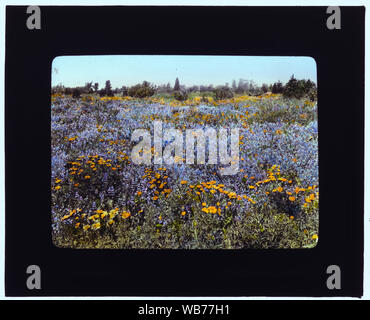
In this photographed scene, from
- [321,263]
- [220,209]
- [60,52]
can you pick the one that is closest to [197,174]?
[220,209]

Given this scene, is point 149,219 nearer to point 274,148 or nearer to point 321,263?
point 274,148

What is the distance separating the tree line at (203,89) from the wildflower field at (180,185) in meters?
0.07

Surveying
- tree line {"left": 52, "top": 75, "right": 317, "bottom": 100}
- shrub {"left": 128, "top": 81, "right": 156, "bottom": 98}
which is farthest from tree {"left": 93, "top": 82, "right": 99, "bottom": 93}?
shrub {"left": 128, "top": 81, "right": 156, "bottom": 98}

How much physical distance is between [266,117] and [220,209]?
48.4 inches

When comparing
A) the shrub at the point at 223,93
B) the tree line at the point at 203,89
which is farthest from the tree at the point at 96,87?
the shrub at the point at 223,93

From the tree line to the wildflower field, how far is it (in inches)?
2.8

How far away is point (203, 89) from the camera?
3828 millimetres

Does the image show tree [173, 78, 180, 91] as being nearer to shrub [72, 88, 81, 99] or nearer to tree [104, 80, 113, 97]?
tree [104, 80, 113, 97]

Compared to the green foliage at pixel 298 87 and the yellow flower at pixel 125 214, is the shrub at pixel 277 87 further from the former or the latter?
the yellow flower at pixel 125 214

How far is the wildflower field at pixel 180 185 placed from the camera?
379 cm

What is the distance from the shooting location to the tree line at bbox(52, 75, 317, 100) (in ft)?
12.5

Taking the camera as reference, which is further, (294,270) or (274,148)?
(274,148)

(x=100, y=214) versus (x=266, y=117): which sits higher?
(x=266, y=117)

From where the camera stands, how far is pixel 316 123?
12.5 ft
